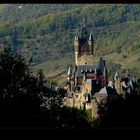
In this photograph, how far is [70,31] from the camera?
102688 mm

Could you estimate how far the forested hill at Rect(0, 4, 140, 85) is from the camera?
91.7 meters

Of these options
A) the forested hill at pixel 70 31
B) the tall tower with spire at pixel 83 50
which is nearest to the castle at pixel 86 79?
the tall tower with spire at pixel 83 50

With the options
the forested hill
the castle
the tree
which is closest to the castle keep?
the castle

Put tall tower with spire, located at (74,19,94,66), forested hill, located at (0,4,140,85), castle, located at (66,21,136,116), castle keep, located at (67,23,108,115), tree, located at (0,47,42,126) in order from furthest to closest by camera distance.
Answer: forested hill, located at (0,4,140,85) → tall tower with spire, located at (74,19,94,66) → castle keep, located at (67,23,108,115) → castle, located at (66,21,136,116) → tree, located at (0,47,42,126)

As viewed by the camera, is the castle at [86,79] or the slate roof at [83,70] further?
the slate roof at [83,70]

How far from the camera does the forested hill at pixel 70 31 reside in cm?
9169

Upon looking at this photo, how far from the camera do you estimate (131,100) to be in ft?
10.0

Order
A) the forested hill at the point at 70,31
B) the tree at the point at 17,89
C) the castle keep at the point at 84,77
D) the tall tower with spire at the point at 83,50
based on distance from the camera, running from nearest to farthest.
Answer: the tree at the point at 17,89, the castle keep at the point at 84,77, the tall tower with spire at the point at 83,50, the forested hill at the point at 70,31

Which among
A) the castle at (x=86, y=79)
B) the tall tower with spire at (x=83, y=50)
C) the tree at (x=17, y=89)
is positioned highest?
the tall tower with spire at (x=83, y=50)

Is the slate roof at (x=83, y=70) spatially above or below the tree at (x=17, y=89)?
above

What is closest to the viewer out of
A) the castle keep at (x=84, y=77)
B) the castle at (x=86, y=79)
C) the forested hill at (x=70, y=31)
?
the castle at (x=86, y=79)

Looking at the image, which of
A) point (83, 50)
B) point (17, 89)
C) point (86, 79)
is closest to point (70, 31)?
point (83, 50)

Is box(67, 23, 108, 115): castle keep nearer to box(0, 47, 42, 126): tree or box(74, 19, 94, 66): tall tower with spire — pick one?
box(74, 19, 94, 66): tall tower with spire

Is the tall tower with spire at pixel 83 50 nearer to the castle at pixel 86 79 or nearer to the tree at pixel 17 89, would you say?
the castle at pixel 86 79
